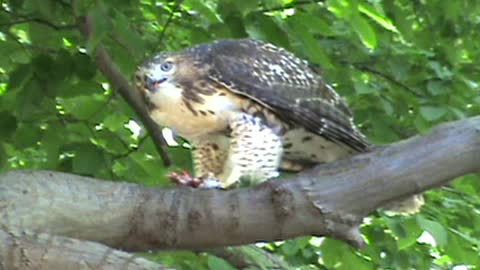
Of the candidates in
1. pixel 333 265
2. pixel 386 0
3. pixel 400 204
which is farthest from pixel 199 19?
pixel 400 204

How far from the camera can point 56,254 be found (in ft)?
9.50

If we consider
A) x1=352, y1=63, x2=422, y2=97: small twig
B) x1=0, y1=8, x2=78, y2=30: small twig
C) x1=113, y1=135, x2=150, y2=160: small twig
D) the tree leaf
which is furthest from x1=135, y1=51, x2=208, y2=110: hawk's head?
x1=352, y1=63, x2=422, y2=97: small twig

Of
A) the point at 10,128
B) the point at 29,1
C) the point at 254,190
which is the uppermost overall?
the point at 254,190

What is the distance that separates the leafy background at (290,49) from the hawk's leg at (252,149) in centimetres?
61

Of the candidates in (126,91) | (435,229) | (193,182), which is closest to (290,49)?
(126,91)

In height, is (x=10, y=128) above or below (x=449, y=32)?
below

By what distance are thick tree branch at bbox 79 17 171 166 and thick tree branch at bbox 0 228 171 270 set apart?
133cm

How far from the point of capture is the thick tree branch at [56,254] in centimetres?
287

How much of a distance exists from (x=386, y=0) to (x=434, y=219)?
34.1 inches

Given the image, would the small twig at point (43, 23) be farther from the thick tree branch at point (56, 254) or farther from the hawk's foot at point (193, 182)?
the thick tree branch at point (56, 254)

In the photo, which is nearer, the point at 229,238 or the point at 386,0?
the point at 229,238

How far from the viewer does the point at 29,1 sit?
4082 mm

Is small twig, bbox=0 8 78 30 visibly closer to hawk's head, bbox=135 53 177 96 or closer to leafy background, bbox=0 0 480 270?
leafy background, bbox=0 0 480 270

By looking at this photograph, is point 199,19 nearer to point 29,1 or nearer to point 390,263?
point 29,1
